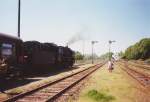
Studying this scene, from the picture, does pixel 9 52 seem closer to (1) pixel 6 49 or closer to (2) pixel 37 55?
(1) pixel 6 49

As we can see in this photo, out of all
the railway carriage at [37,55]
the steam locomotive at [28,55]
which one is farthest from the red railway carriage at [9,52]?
the railway carriage at [37,55]

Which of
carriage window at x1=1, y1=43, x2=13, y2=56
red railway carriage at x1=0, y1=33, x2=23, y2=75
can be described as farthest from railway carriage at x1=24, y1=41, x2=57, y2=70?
carriage window at x1=1, y1=43, x2=13, y2=56

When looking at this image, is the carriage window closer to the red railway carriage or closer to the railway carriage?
the red railway carriage

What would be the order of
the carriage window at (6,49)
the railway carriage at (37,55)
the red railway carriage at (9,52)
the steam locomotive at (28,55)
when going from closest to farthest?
the red railway carriage at (9,52), the carriage window at (6,49), the steam locomotive at (28,55), the railway carriage at (37,55)

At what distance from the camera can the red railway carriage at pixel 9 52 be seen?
1586 cm

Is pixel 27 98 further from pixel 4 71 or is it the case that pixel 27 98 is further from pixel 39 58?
pixel 39 58

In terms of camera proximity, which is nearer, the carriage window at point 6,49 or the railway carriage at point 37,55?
the carriage window at point 6,49

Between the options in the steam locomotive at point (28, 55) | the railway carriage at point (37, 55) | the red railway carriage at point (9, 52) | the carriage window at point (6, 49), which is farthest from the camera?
the railway carriage at point (37, 55)

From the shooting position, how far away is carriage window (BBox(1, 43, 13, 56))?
16.7m

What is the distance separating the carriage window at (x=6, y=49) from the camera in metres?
16.7

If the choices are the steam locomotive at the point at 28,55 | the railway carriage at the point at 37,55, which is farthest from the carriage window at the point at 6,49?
the railway carriage at the point at 37,55

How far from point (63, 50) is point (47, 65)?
932 cm

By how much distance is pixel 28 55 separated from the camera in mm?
24234

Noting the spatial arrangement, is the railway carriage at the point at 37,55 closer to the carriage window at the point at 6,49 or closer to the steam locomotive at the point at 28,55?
the steam locomotive at the point at 28,55
